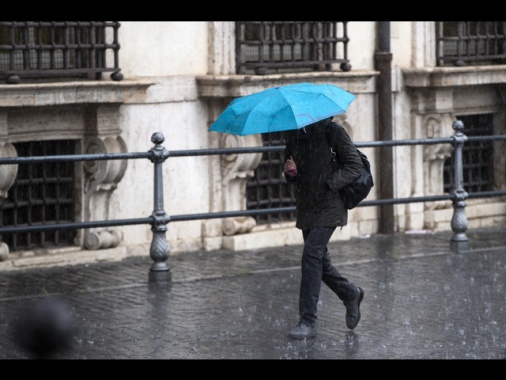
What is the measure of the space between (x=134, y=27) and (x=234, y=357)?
5.50 metres

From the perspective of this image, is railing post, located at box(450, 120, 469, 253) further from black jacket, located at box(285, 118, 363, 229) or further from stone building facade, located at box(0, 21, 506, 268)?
black jacket, located at box(285, 118, 363, 229)

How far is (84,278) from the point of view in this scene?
40.0 ft

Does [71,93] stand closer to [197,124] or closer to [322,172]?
[197,124]

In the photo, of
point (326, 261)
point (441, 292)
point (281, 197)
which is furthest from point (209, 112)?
point (326, 261)

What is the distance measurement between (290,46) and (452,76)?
6.23 feet

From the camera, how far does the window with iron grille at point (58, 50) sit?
1243 cm

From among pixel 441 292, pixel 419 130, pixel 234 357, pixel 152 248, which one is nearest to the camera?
pixel 234 357

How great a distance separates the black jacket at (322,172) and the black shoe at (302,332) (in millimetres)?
661

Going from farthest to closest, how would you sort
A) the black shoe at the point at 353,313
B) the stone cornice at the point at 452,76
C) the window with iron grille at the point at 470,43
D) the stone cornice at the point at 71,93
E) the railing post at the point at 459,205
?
the window with iron grille at the point at 470,43 → the stone cornice at the point at 452,76 → the railing post at the point at 459,205 → the stone cornice at the point at 71,93 → the black shoe at the point at 353,313

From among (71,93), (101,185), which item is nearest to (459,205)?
(101,185)

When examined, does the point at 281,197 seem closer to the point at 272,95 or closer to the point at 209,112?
the point at 209,112

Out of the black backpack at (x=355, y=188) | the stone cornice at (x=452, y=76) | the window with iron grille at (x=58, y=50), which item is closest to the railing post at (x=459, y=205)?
→ the stone cornice at (x=452, y=76)

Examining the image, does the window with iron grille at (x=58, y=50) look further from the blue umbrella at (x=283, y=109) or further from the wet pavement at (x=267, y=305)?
the blue umbrella at (x=283, y=109)

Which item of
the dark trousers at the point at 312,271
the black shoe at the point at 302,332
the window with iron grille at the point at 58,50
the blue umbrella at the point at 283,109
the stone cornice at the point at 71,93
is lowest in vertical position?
the black shoe at the point at 302,332
